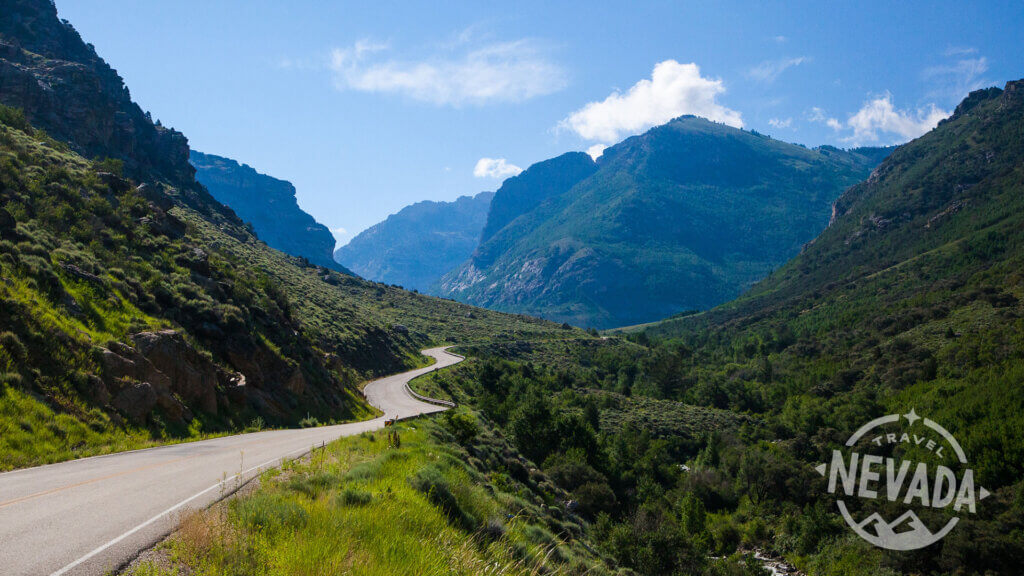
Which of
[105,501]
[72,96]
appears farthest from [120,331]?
[72,96]

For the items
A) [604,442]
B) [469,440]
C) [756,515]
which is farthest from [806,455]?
[469,440]

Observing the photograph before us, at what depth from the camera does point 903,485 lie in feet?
180

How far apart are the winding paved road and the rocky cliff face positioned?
63.2m

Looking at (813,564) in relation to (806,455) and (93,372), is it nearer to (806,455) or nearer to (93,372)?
(806,455)

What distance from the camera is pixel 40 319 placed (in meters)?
14.4

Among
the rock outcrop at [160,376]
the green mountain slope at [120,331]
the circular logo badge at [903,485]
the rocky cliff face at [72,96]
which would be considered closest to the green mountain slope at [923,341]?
the circular logo badge at [903,485]

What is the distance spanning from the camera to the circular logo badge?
47.8 metres

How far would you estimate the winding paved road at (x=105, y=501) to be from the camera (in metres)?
5.31

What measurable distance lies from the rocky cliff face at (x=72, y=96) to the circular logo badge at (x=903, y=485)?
91.1 meters

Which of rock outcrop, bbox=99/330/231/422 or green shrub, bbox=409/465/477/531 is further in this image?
rock outcrop, bbox=99/330/231/422

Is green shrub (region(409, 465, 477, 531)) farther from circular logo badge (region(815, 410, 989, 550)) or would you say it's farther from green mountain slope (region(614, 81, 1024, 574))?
green mountain slope (region(614, 81, 1024, 574))

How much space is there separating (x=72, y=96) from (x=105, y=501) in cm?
8144

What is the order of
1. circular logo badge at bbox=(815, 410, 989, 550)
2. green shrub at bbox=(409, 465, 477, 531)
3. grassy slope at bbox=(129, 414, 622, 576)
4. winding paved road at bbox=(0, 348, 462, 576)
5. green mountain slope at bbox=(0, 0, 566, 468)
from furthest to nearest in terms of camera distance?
1. circular logo badge at bbox=(815, 410, 989, 550)
2. green mountain slope at bbox=(0, 0, 566, 468)
3. green shrub at bbox=(409, 465, 477, 531)
4. winding paved road at bbox=(0, 348, 462, 576)
5. grassy slope at bbox=(129, 414, 622, 576)

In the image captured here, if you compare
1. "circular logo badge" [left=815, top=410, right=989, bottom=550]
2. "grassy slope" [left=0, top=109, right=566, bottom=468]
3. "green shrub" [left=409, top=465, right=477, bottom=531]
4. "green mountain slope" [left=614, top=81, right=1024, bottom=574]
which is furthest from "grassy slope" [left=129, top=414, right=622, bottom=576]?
"green mountain slope" [left=614, top=81, right=1024, bottom=574]
